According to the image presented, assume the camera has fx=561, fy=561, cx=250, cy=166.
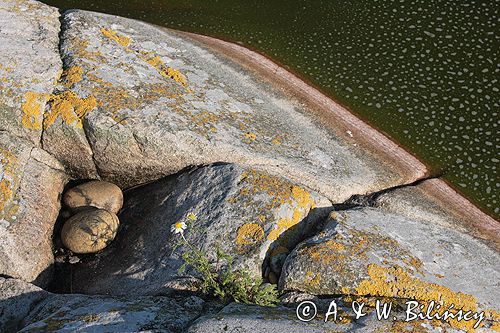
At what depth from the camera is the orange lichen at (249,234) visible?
3.64 metres

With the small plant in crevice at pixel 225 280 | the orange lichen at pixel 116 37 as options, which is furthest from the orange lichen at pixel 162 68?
the small plant in crevice at pixel 225 280

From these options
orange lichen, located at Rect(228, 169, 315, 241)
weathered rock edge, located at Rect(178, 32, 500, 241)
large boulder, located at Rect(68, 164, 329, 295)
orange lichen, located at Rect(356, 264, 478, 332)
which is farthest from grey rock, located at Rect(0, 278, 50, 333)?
weathered rock edge, located at Rect(178, 32, 500, 241)

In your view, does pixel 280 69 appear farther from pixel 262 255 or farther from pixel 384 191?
pixel 262 255

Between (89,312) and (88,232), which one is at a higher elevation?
(89,312)

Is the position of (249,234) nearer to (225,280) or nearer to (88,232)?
(225,280)

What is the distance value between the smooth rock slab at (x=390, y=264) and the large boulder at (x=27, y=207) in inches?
71.2

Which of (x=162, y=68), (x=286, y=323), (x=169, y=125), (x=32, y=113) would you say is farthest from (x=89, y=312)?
(x=162, y=68)

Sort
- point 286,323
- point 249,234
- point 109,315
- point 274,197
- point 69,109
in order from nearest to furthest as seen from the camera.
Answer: point 286,323
point 109,315
point 249,234
point 274,197
point 69,109

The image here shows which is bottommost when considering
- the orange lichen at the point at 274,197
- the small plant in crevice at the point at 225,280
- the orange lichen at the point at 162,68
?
the small plant in crevice at the point at 225,280

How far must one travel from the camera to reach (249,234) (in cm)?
368

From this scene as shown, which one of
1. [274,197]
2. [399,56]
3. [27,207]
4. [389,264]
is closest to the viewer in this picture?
[389,264]

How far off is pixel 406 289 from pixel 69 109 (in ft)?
9.01

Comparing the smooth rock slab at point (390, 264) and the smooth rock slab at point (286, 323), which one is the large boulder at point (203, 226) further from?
the smooth rock slab at point (286, 323)

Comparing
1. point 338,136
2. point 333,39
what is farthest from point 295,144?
point 333,39
